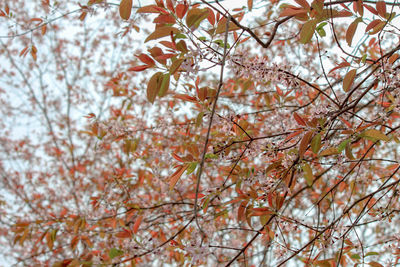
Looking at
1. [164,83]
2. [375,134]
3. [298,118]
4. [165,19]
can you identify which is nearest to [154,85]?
[164,83]

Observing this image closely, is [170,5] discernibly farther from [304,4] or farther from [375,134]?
[375,134]

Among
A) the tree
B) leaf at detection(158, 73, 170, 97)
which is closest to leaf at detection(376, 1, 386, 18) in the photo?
the tree

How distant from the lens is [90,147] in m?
4.20

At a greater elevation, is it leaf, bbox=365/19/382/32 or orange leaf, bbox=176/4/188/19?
leaf, bbox=365/19/382/32

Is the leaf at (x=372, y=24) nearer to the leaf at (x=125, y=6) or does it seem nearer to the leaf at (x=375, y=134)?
the leaf at (x=375, y=134)

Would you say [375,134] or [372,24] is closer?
[375,134]

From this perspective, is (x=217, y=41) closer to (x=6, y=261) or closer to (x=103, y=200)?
(x=103, y=200)

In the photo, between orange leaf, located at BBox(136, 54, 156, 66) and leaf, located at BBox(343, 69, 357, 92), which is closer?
orange leaf, located at BBox(136, 54, 156, 66)

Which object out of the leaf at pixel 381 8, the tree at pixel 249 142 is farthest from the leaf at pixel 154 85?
the leaf at pixel 381 8

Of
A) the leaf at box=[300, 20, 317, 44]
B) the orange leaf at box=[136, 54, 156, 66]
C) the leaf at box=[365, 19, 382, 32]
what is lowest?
the orange leaf at box=[136, 54, 156, 66]

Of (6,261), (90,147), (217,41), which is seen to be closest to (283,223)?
(217,41)

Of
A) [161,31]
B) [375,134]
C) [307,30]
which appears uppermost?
[307,30]

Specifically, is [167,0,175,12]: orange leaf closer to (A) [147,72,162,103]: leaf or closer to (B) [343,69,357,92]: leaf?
(A) [147,72,162,103]: leaf

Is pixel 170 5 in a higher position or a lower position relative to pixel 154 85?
higher
